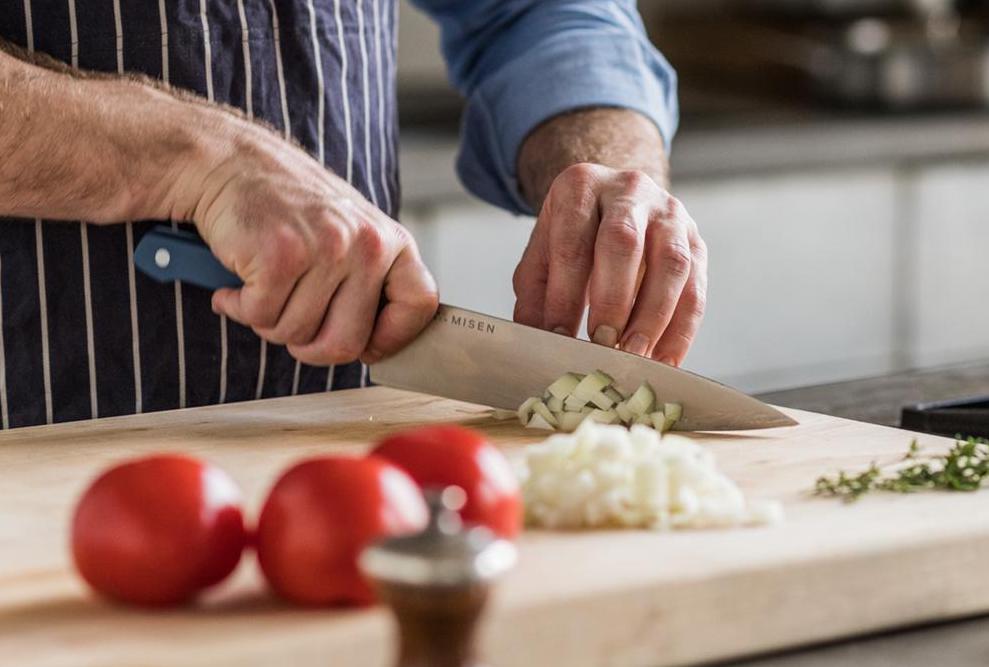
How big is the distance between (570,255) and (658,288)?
82 millimetres

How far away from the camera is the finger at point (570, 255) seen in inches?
53.6

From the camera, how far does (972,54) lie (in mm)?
3262

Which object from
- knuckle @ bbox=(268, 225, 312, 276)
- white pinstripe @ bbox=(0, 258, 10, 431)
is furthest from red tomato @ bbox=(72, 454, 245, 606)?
white pinstripe @ bbox=(0, 258, 10, 431)

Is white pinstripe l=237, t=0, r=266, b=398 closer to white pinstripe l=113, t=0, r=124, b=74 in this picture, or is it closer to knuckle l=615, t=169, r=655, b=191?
white pinstripe l=113, t=0, r=124, b=74

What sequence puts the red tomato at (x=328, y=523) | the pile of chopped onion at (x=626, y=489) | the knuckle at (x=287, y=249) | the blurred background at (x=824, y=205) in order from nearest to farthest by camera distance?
the red tomato at (x=328, y=523) → the pile of chopped onion at (x=626, y=489) → the knuckle at (x=287, y=249) → the blurred background at (x=824, y=205)

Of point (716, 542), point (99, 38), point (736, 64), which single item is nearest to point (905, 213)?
point (736, 64)

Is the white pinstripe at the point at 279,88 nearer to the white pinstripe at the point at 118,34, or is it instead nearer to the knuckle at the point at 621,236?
the white pinstripe at the point at 118,34

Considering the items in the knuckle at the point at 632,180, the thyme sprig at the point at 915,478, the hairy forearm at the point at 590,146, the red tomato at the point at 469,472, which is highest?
the hairy forearm at the point at 590,146

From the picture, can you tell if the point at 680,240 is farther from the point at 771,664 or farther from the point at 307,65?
the point at 771,664

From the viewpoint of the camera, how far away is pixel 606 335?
1341 millimetres

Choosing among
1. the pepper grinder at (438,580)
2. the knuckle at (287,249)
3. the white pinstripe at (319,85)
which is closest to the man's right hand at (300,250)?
the knuckle at (287,249)

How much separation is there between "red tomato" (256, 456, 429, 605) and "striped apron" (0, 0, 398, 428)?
2.18ft

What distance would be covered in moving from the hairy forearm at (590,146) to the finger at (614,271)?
249 mm

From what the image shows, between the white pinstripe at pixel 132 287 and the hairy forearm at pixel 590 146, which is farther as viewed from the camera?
the hairy forearm at pixel 590 146
